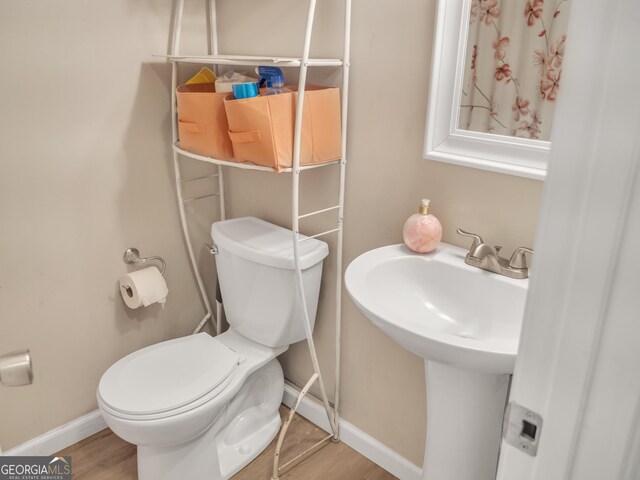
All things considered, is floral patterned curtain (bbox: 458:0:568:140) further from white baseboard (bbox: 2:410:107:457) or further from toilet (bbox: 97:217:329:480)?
white baseboard (bbox: 2:410:107:457)

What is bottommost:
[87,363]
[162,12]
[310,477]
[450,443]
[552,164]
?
[310,477]

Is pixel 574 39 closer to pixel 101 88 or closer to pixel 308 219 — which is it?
pixel 308 219

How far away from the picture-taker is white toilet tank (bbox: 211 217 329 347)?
1.67 meters

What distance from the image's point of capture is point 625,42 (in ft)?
1.31

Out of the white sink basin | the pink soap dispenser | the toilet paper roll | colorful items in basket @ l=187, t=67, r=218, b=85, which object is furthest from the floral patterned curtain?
the toilet paper roll

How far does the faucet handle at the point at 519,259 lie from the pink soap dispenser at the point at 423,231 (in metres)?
0.21

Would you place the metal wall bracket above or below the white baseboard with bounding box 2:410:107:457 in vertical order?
above

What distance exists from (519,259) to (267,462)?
1208mm

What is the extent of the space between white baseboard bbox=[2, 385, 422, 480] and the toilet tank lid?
70cm

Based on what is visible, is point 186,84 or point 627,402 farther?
point 186,84

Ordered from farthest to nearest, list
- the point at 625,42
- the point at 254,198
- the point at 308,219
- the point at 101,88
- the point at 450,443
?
1. the point at 254,198
2. the point at 308,219
3. the point at 101,88
4. the point at 450,443
5. the point at 625,42

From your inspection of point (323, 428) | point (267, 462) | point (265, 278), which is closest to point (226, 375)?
point (265, 278)

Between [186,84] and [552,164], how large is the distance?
1570 mm

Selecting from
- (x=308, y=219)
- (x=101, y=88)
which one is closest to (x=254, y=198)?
(x=308, y=219)
